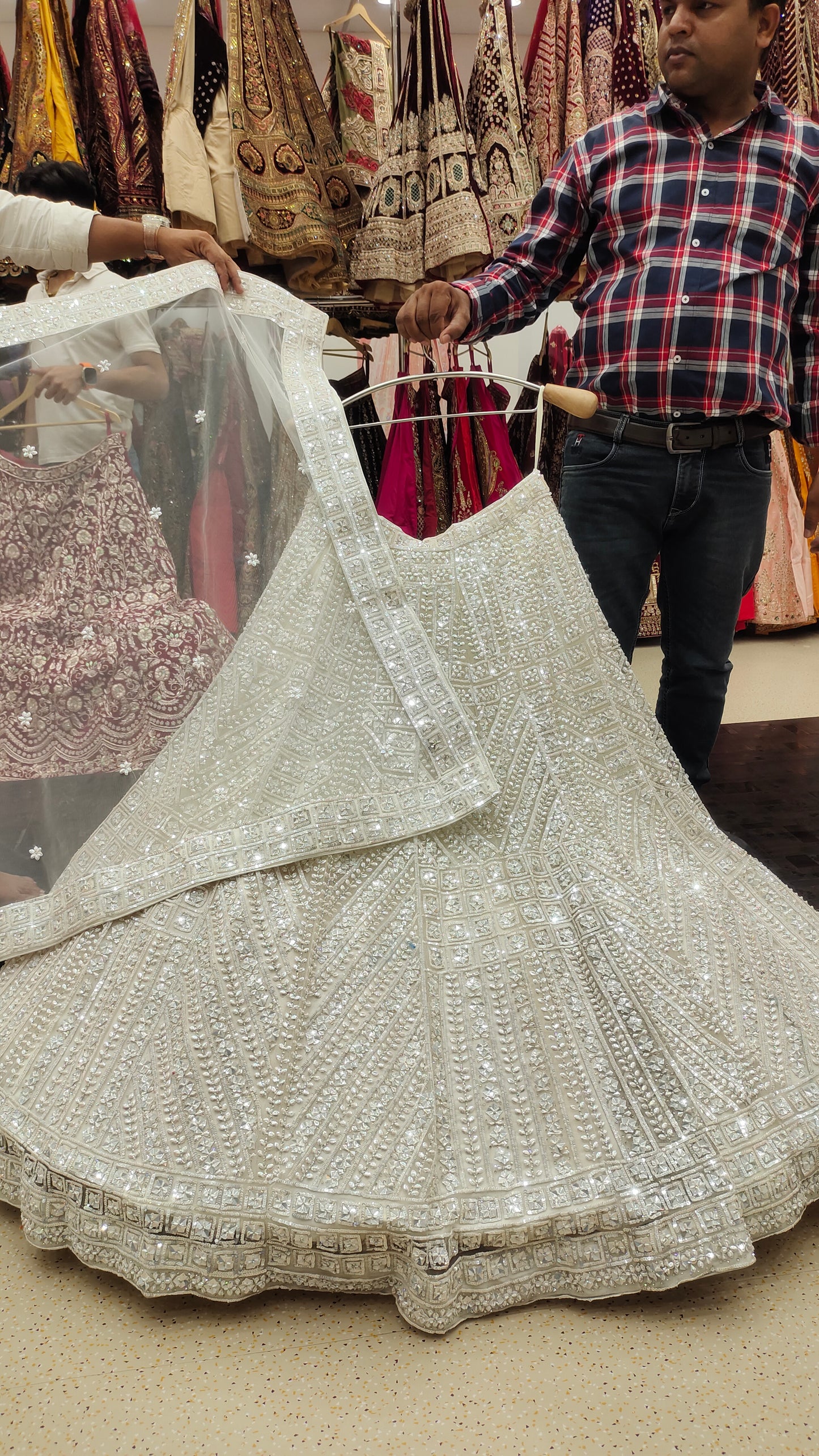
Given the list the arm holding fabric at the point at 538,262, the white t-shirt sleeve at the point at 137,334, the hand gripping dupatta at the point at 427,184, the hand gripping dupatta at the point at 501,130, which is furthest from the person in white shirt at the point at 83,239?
the hand gripping dupatta at the point at 501,130

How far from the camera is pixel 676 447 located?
135 centimetres

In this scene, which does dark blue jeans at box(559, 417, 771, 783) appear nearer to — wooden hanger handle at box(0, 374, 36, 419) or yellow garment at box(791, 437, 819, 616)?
wooden hanger handle at box(0, 374, 36, 419)

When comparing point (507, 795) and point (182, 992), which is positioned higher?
point (507, 795)

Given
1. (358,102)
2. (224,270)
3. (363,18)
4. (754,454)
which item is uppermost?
(363,18)

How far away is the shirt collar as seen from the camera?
4.25 feet

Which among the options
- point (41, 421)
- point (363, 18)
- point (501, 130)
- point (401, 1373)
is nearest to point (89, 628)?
point (41, 421)

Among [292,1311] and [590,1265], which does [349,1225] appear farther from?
[590,1265]

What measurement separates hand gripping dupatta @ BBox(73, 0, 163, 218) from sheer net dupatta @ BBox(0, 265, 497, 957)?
1093mm

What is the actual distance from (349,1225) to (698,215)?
138cm

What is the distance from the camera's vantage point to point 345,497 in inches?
37.6

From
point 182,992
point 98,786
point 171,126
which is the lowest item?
point 182,992

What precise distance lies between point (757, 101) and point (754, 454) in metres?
0.51

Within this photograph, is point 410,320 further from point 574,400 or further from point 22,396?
point 22,396

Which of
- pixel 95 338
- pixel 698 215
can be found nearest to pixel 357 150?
pixel 698 215
